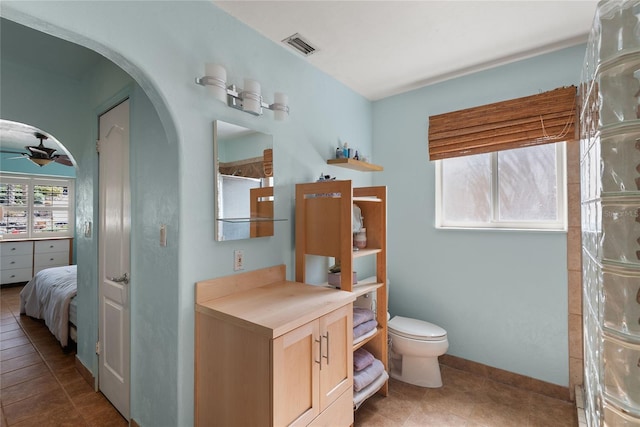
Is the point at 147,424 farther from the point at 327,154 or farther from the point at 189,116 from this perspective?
the point at 327,154

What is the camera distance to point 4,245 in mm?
5102

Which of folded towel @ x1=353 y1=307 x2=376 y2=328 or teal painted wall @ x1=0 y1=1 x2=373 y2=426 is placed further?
folded towel @ x1=353 y1=307 x2=376 y2=328

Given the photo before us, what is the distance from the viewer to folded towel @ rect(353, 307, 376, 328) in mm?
1934

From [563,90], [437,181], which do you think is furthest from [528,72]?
[437,181]

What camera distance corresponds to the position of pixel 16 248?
5.21 m

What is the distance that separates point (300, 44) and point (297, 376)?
201cm

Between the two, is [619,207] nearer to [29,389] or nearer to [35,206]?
[29,389]

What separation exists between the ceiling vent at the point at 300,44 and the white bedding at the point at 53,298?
3146 millimetres

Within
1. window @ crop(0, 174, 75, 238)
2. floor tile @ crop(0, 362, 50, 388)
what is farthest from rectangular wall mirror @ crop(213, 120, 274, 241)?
window @ crop(0, 174, 75, 238)

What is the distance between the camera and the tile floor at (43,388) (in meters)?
1.87

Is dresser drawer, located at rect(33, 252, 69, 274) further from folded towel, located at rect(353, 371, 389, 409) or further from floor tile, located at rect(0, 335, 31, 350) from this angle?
folded towel, located at rect(353, 371, 389, 409)

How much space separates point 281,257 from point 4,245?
6.19 meters

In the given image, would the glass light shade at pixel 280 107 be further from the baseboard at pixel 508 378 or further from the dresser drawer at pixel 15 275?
the dresser drawer at pixel 15 275

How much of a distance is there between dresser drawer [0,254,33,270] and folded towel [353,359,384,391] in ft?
21.8
